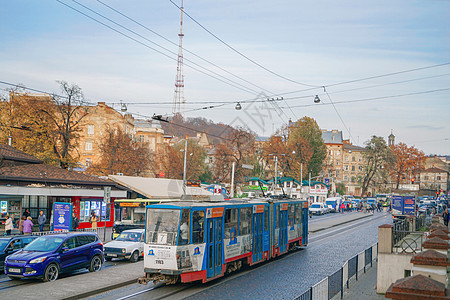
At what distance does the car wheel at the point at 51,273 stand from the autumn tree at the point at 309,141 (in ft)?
257

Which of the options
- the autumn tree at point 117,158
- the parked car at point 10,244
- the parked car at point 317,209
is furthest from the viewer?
the parked car at point 317,209

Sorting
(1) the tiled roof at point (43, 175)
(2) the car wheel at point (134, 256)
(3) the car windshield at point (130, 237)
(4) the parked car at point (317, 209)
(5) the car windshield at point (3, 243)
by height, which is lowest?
(4) the parked car at point (317, 209)

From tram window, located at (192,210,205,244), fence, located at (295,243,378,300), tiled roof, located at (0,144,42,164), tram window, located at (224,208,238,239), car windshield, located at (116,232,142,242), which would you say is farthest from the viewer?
tiled roof, located at (0,144,42,164)

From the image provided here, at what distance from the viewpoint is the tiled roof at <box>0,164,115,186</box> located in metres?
33.4

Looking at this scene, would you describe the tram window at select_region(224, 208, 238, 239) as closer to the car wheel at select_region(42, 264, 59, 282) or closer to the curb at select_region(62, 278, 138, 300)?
the curb at select_region(62, 278, 138, 300)

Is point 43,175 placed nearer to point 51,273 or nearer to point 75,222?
point 75,222

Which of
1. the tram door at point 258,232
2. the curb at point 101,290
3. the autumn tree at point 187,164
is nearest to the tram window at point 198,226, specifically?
the curb at point 101,290

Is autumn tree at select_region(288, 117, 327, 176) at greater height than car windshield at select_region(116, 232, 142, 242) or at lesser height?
greater

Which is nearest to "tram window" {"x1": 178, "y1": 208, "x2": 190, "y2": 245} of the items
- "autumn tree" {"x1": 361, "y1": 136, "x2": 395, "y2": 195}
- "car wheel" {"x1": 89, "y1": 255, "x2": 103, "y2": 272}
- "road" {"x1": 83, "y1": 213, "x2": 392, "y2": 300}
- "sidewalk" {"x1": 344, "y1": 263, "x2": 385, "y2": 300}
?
"road" {"x1": 83, "y1": 213, "x2": 392, "y2": 300}

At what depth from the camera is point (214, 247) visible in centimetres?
1812

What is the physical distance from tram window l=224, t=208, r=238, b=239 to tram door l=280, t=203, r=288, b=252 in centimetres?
584

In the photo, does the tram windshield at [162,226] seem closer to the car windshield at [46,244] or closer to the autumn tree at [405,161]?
the car windshield at [46,244]

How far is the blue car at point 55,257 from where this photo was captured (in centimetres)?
1758

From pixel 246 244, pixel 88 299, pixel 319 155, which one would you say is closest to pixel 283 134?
pixel 319 155
